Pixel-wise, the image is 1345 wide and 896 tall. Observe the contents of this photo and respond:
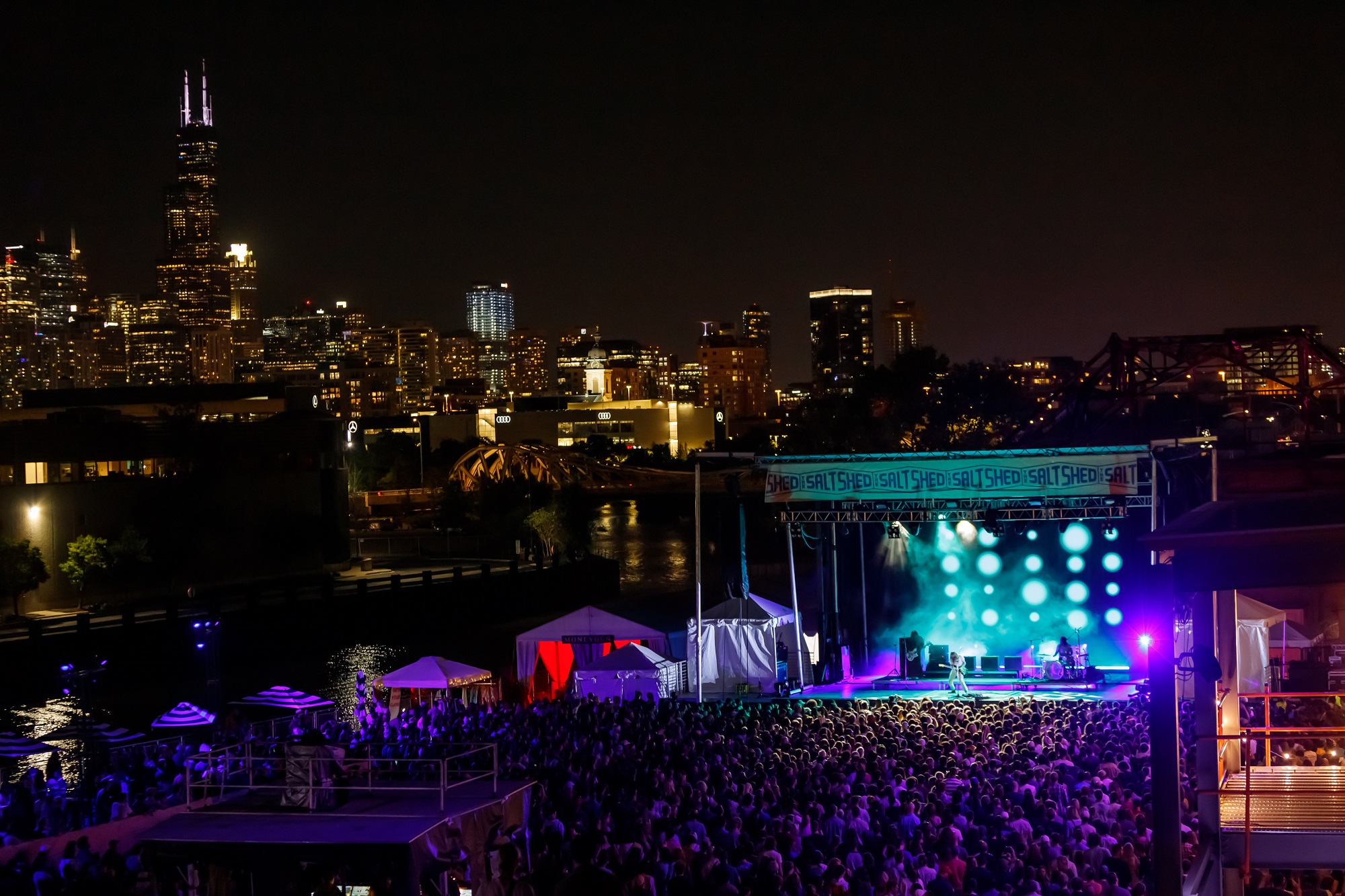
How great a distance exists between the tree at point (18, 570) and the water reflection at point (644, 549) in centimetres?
2649

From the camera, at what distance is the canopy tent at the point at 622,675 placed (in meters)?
21.5

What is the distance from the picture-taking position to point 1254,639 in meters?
17.8

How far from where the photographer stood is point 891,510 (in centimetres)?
2302

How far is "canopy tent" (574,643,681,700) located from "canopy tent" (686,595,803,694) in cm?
140

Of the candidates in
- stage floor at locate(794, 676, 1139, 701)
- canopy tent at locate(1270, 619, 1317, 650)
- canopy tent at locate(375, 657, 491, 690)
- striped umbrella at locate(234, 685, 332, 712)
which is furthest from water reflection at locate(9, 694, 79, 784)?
canopy tent at locate(1270, 619, 1317, 650)

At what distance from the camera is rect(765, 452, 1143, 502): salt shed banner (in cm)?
2153

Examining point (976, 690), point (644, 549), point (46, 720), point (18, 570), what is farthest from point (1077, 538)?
point (644, 549)

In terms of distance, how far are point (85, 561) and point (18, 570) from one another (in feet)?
12.0

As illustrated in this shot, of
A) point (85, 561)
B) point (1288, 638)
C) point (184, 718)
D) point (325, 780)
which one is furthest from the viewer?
point (85, 561)

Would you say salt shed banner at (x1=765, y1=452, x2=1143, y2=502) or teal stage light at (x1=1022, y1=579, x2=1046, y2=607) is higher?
salt shed banner at (x1=765, y1=452, x2=1143, y2=502)

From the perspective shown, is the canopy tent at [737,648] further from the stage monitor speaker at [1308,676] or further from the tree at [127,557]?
the tree at [127,557]

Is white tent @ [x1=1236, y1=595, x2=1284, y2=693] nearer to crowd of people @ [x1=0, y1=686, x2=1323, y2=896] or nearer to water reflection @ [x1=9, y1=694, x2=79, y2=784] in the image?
crowd of people @ [x1=0, y1=686, x2=1323, y2=896]

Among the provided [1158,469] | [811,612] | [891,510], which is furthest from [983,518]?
[811,612]

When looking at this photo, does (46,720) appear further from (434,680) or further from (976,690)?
(976,690)
